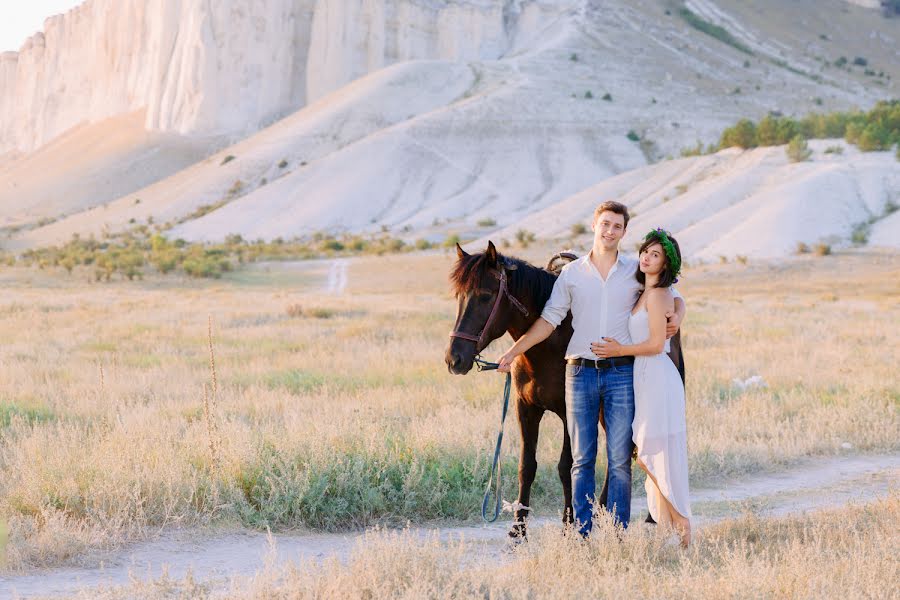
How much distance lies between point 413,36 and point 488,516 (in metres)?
79.4

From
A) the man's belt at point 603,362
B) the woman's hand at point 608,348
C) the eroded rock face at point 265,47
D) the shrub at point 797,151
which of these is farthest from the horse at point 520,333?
the eroded rock face at point 265,47

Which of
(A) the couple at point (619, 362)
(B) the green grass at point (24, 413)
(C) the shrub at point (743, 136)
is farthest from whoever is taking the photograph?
(C) the shrub at point (743, 136)

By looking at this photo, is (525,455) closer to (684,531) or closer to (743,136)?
A: (684,531)

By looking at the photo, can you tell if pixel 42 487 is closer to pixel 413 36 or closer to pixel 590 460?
pixel 590 460

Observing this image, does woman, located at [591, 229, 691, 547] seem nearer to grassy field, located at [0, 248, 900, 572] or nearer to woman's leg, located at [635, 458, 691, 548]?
woman's leg, located at [635, 458, 691, 548]

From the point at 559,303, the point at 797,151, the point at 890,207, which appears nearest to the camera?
the point at 559,303

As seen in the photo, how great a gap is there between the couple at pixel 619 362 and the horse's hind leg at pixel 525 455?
37 cm

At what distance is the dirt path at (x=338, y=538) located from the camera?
5.53 m

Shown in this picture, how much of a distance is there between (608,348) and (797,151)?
3960 centimetres

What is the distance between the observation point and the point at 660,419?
5.54 m

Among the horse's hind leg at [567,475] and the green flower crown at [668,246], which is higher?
the green flower crown at [668,246]

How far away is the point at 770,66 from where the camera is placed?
275ft

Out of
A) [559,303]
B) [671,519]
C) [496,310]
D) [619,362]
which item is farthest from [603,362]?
[671,519]

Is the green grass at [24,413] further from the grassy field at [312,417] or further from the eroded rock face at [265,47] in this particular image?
the eroded rock face at [265,47]
